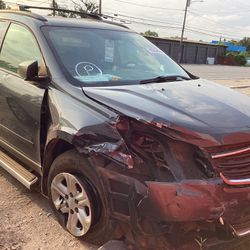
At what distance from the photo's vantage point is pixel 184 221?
2396mm

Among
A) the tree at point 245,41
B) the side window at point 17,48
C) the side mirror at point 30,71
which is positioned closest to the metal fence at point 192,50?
the tree at point 245,41

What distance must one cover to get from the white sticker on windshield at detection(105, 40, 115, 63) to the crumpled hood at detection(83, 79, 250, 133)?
62 centimetres

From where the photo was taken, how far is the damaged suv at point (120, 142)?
7.97 feet

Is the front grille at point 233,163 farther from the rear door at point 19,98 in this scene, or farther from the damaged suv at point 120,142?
the rear door at point 19,98

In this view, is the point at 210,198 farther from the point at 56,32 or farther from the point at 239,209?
the point at 56,32

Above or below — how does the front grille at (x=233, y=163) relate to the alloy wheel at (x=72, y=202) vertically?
above

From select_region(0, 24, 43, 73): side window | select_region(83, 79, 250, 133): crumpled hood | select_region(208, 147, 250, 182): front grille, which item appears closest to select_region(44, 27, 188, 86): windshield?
select_region(0, 24, 43, 73): side window

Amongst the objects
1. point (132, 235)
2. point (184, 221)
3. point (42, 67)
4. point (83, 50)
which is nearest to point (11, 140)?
point (42, 67)

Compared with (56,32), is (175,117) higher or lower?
lower

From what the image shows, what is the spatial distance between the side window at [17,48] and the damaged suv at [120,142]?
2 centimetres

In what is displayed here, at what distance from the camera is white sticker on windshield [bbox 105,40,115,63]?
12.6 feet

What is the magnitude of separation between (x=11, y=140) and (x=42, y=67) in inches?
36.5

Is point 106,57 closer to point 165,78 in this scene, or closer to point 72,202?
point 165,78

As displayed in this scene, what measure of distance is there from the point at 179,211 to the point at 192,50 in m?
57.7
